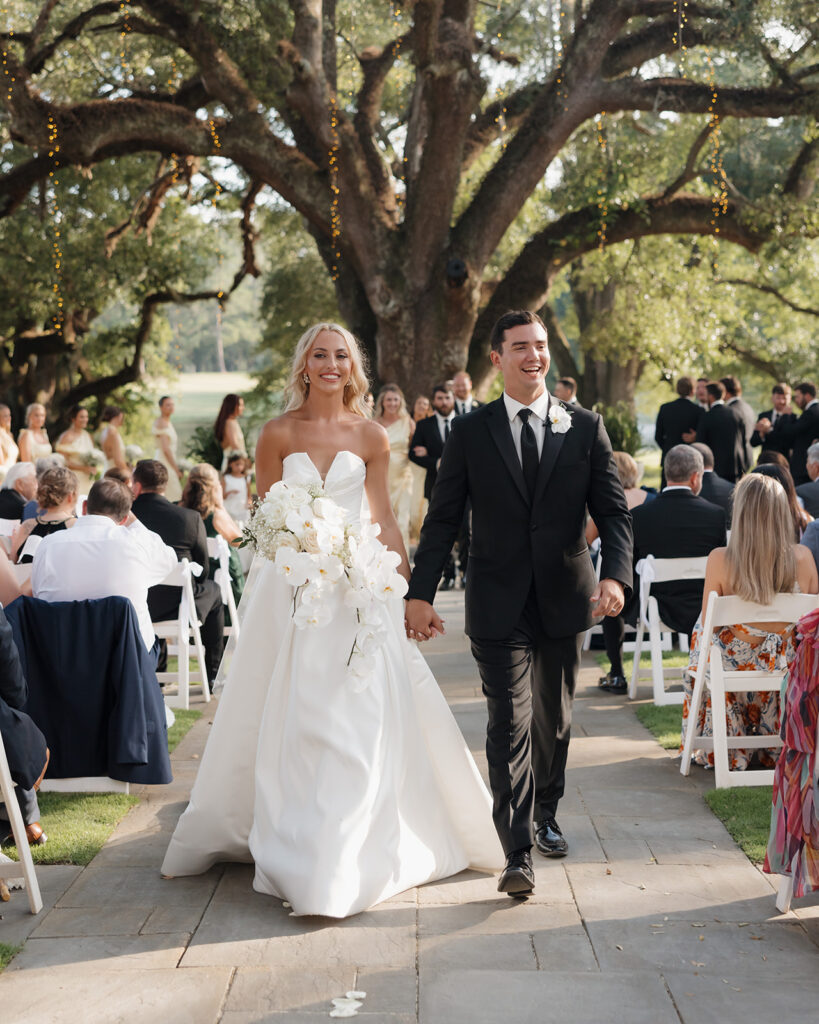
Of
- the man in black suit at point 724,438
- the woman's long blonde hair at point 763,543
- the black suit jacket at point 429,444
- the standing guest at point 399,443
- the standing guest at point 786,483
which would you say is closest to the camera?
the woman's long blonde hair at point 763,543

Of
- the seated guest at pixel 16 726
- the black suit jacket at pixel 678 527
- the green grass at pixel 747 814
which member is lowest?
the green grass at pixel 747 814

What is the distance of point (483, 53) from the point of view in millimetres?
18562

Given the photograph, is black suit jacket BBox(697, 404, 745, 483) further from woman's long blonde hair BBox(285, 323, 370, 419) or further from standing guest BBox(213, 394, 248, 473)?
woman's long blonde hair BBox(285, 323, 370, 419)

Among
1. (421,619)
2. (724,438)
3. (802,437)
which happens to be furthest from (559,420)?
(802,437)

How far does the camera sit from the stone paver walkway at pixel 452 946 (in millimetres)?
3588

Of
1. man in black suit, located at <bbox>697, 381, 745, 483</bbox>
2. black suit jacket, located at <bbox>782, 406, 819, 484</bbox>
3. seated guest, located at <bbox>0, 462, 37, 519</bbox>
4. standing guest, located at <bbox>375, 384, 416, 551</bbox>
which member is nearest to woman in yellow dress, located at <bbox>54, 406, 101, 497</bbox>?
standing guest, located at <bbox>375, 384, 416, 551</bbox>

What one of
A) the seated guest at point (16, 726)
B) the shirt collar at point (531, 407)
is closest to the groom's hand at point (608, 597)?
the shirt collar at point (531, 407)

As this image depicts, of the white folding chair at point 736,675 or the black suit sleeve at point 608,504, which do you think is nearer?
the black suit sleeve at point 608,504

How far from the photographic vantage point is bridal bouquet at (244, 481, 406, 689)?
4531 millimetres

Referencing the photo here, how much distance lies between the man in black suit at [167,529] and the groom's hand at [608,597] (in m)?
4.13

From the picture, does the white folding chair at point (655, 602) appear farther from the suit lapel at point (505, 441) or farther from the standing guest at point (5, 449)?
the standing guest at point (5, 449)

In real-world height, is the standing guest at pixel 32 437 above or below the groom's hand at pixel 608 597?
above

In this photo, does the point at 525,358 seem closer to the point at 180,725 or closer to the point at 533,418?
the point at 533,418

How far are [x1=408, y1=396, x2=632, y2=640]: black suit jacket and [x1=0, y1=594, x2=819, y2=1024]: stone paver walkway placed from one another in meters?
1.03
